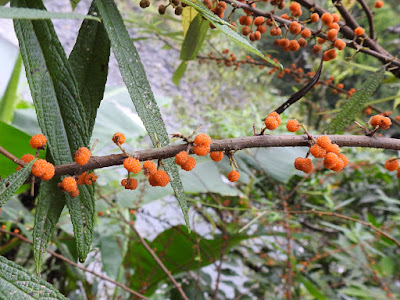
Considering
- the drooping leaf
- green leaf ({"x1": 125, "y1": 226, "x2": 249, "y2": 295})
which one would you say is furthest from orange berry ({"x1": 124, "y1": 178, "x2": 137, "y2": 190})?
green leaf ({"x1": 125, "y1": 226, "x2": 249, "y2": 295})

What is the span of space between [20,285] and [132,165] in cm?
10

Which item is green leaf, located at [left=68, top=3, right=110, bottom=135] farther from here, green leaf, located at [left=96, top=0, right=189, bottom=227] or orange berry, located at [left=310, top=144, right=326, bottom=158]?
orange berry, located at [left=310, top=144, right=326, bottom=158]

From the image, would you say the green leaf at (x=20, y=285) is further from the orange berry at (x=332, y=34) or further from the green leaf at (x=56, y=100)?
the orange berry at (x=332, y=34)

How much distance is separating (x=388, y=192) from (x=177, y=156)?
1.34 m

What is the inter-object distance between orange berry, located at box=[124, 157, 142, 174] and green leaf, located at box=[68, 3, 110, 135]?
9 centimetres

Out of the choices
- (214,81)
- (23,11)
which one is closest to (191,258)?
(23,11)

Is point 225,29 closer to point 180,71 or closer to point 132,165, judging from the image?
point 132,165

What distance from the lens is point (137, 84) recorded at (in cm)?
28

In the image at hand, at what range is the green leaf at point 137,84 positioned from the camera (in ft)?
0.86

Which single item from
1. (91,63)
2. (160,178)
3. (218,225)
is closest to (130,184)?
(160,178)

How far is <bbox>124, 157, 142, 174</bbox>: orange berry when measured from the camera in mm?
239

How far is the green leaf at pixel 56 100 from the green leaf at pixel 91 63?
0.14 feet

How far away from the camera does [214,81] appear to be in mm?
2627

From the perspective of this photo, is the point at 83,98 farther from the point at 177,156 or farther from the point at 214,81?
the point at 214,81
